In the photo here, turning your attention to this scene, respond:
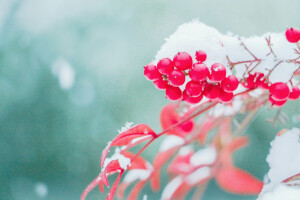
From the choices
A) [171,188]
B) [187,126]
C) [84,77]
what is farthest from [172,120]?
[84,77]

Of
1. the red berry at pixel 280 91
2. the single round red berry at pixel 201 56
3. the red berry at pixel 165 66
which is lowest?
the red berry at pixel 280 91

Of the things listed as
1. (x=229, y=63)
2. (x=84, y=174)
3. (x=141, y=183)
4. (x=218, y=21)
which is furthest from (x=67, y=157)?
(x=229, y=63)

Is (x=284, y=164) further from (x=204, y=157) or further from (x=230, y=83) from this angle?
(x=204, y=157)

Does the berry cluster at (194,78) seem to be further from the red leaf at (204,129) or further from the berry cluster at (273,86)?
the red leaf at (204,129)

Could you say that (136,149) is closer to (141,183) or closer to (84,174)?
(84,174)

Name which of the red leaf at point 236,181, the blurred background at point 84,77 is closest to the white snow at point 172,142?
the red leaf at point 236,181
